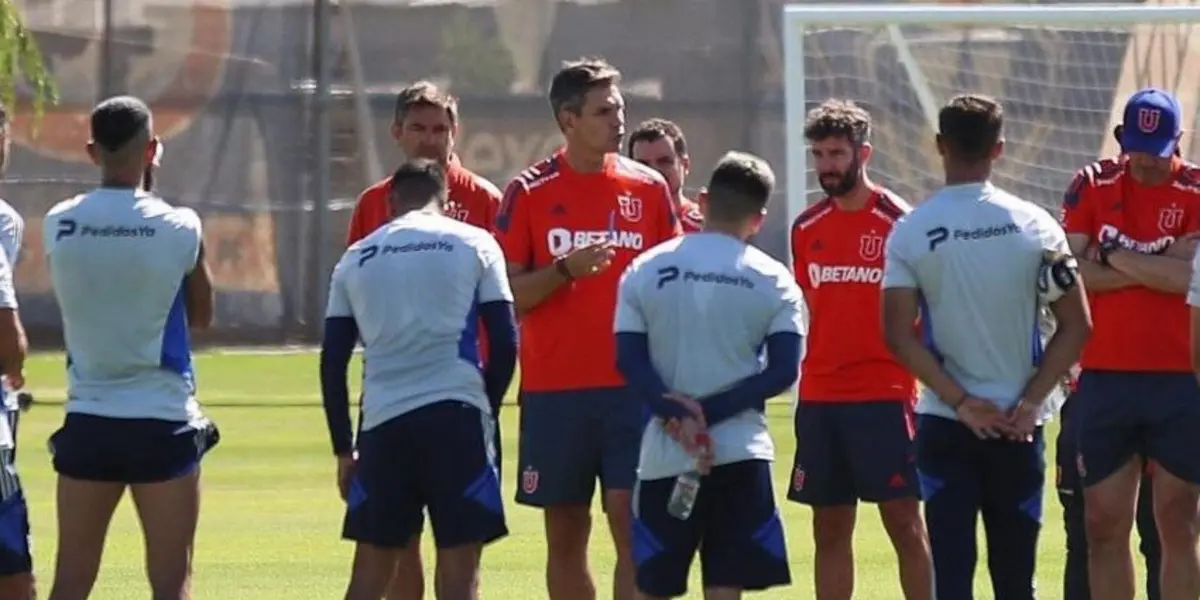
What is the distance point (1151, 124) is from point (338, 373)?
3218 millimetres

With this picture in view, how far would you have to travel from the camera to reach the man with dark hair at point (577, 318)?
9.80 metres

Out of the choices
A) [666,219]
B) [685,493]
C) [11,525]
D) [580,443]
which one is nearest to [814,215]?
[666,219]

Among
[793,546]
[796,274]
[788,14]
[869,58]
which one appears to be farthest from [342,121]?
[796,274]

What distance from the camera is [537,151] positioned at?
3078cm

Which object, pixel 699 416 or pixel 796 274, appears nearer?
pixel 699 416

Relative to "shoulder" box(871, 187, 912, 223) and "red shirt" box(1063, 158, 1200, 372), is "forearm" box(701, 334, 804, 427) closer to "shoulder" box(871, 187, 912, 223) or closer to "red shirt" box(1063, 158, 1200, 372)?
"red shirt" box(1063, 158, 1200, 372)

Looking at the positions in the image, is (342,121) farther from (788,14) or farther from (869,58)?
(788,14)

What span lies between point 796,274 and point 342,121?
21.1m

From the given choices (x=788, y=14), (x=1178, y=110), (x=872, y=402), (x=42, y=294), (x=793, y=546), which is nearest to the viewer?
(x=1178, y=110)

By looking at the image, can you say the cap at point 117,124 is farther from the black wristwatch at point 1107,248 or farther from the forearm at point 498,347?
the black wristwatch at point 1107,248

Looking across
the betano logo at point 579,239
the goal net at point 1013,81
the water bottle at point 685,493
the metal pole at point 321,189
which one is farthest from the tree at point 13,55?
the water bottle at point 685,493

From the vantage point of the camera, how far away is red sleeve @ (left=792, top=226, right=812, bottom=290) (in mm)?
10398

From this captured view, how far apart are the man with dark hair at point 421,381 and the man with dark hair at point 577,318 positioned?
3.35 feet

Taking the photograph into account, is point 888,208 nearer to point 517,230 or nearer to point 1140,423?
point 1140,423
